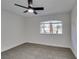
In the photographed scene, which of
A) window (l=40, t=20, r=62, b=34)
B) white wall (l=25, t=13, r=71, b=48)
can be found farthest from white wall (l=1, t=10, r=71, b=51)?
window (l=40, t=20, r=62, b=34)

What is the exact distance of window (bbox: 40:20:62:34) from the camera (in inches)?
278

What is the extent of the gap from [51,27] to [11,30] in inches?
134

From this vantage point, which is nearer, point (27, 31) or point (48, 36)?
point (48, 36)

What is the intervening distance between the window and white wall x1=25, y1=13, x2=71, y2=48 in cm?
34

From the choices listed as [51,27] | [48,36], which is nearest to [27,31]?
[48,36]

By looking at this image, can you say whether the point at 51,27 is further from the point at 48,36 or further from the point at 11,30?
the point at 11,30

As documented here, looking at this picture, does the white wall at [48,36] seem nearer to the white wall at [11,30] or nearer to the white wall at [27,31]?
the white wall at [27,31]

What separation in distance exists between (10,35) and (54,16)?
393cm

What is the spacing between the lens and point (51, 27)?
7375mm

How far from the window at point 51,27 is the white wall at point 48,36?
345mm

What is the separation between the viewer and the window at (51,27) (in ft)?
23.2

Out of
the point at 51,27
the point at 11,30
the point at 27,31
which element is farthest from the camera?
the point at 27,31

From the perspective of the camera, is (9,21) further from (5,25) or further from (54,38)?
(54,38)

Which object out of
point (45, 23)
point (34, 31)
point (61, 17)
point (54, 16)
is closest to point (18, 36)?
point (34, 31)
